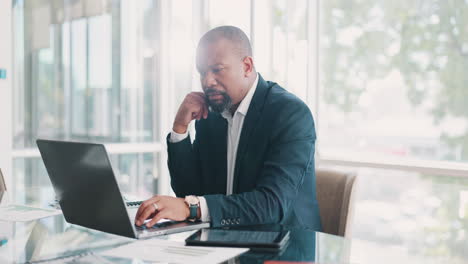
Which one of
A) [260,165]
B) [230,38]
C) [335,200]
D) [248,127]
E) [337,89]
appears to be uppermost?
[230,38]

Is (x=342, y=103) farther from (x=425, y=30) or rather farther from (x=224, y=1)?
(x=224, y=1)

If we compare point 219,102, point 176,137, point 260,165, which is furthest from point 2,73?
point 260,165

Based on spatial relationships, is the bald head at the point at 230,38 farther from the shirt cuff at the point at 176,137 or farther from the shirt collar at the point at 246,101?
the shirt cuff at the point at 176,137

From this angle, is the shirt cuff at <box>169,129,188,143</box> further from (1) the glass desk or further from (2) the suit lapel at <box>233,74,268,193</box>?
(1) the glass desk

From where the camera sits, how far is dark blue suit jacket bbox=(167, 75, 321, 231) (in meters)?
1.50

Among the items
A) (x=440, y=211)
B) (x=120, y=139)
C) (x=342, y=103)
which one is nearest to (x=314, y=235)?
(x=440, y=211)

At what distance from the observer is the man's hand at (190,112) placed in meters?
1.96

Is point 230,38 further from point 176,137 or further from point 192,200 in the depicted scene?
point 192,200

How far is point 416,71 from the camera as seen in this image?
315 centimetres

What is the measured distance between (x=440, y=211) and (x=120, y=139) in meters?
2.35

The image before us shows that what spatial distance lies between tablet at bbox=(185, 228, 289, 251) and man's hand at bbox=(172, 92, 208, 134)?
0.70 meters

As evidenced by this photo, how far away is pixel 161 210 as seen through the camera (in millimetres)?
1361

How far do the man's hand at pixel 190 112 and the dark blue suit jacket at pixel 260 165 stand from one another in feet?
0.19

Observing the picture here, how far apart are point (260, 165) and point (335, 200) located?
330 mm
